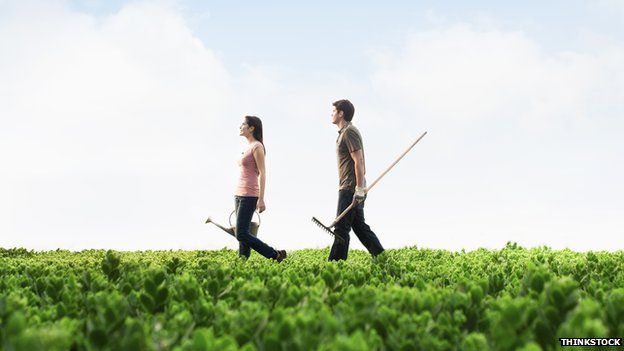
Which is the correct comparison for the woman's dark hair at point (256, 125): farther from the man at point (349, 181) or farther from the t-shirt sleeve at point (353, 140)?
the t-shirt sleeve at point (353, 140)

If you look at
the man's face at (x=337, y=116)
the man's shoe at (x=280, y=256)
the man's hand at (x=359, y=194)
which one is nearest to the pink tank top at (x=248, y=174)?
the man's shoe at (x=280, y=256)

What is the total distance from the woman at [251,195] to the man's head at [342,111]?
1.68 m

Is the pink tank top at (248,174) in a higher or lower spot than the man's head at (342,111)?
lower

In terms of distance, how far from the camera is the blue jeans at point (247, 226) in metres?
11.3

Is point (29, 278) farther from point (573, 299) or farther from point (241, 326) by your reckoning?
point (573, 299)

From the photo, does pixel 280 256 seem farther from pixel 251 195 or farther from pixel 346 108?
pixel 346 108

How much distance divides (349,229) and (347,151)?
126cm

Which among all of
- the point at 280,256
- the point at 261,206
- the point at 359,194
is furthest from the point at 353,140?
the point at 280,256

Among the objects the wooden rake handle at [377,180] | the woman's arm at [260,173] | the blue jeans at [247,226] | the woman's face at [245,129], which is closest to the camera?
the wooden rake handle at [377,180]

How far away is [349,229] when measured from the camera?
10.4 meters

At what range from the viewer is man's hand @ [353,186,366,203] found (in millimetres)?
10109

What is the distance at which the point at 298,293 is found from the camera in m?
3.53

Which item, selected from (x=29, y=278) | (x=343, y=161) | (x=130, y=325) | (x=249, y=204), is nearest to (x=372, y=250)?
(x=343, y=161)

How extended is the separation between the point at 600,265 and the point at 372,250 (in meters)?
4.10
